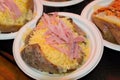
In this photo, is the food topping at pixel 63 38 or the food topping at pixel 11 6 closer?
the food topping at pixel 63 38

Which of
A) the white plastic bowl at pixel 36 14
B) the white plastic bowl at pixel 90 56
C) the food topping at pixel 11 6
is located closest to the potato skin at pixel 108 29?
the white plastic bowl at pixel 90 56

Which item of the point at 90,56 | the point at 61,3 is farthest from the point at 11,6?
the point at 90,56

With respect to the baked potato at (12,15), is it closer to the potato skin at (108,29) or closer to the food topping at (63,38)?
the food topping at (63,38)

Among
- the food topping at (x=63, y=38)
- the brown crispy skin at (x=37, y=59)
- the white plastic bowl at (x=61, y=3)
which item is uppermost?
the white plastic bowl at (x=61, y=3)

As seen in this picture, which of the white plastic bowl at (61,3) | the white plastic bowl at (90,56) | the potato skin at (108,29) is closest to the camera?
the white plastic bowl at (90,56)

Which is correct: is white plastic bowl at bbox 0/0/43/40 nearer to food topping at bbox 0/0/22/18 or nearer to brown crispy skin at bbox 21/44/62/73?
food topping at bbox 0/0/22/18

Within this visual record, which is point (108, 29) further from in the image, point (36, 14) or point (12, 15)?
point (12, 15)
